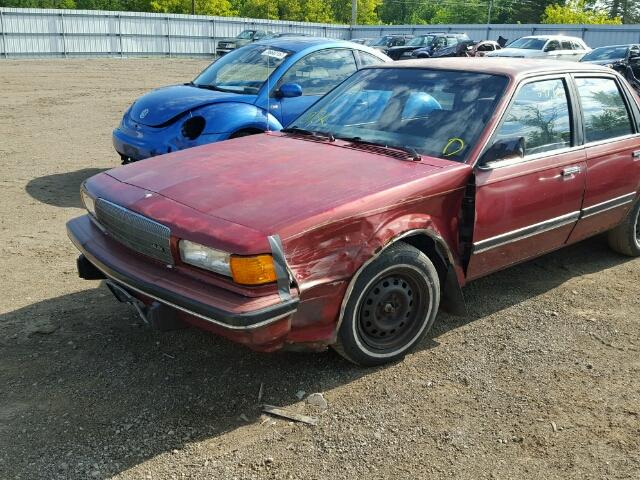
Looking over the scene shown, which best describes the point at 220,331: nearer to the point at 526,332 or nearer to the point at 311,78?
the point at 526,332

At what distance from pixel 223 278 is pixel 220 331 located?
0.82ft

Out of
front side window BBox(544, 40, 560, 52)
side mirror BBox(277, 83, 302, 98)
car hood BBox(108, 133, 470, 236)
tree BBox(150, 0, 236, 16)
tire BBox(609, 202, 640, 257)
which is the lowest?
tire BBox(609, 202, 640, 257)

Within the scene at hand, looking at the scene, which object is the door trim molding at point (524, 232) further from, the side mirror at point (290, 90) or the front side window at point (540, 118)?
the side mirror at point (290, 90)

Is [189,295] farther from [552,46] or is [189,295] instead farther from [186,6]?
[186,6]

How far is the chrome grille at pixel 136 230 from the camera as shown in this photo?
10.2 feet

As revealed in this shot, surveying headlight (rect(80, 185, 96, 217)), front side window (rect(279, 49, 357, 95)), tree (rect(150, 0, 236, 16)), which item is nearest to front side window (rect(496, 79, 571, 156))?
headlight (rect(80, 185, 96, 217))

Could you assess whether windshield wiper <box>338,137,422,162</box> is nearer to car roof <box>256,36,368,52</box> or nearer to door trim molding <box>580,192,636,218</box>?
door trim molding <box>580,192,636,218</box>

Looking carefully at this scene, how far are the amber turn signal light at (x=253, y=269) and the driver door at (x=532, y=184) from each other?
145cm

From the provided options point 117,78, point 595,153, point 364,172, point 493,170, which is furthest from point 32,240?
point 117,78

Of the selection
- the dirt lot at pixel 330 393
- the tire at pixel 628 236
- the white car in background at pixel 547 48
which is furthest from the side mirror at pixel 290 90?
the white car in background at pixel 547 48

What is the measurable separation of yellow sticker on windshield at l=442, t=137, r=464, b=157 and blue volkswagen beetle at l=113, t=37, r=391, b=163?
3019 mm

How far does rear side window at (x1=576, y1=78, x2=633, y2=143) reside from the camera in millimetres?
4594

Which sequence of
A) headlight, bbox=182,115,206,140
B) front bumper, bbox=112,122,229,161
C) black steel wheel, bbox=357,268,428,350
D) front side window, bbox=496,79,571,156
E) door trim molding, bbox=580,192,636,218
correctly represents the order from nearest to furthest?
black steel wheel, bbox=357,268,428,350 < front side window, bbox=496,79,571,156 < door trim molding, bbox=580,192,636,218 < front bumper, bbox=112,122,229,161 < headlight, bbox=182,115,206,140

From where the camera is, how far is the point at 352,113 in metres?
4.45
